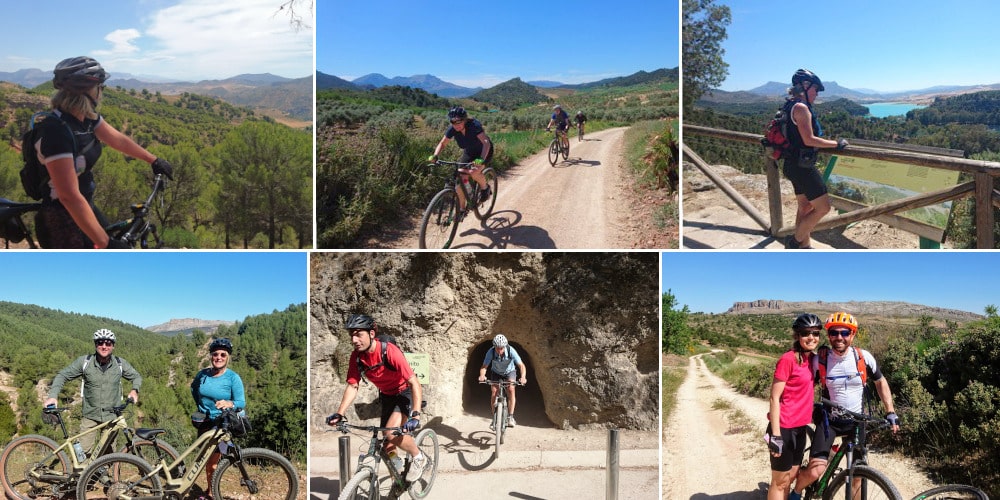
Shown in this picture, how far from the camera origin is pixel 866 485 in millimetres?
3955

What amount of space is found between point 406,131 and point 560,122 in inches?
61.5

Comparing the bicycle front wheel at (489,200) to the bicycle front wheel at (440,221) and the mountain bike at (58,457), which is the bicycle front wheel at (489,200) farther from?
the mountain bike at (58,457)

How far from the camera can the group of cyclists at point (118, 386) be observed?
4809 mm

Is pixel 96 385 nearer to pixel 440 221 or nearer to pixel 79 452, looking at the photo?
pixel 79 452

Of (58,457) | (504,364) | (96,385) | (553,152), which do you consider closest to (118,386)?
(96,385)

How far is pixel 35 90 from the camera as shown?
204 inches

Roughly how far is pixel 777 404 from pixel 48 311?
29.3 feet

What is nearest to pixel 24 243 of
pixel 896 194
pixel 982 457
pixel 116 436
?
pixel 116 436

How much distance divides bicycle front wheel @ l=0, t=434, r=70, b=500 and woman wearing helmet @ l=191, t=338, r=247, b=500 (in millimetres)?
1407

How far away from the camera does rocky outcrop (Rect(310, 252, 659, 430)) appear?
683cm

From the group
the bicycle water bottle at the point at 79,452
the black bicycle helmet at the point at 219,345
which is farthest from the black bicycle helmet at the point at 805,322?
the bicycle water bottle at the point at 79,452

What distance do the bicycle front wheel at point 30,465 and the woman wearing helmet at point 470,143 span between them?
430 centimetres

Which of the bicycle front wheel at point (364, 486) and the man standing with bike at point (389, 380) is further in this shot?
the man standing with bike at point (389, 380)

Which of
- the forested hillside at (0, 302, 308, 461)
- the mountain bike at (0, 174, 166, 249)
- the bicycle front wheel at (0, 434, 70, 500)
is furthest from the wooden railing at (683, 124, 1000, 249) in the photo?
the bicycle front wheel at (0, 434, 70, 500)
